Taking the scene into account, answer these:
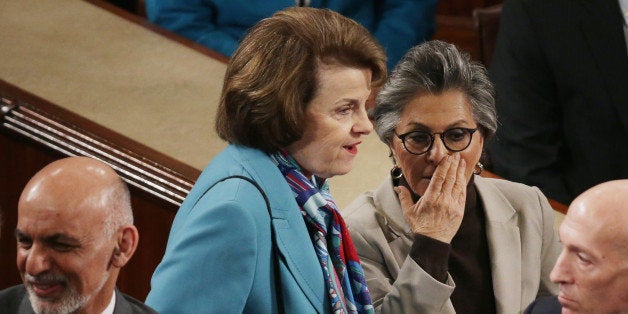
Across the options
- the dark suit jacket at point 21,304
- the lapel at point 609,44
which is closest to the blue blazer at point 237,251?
the dark suit jacket at point 21,304

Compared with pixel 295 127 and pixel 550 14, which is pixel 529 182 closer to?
pixel 550 14

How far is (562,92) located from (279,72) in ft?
5.04

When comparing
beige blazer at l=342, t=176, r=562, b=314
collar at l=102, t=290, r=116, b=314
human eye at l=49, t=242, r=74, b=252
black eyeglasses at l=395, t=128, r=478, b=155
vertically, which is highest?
human eye at l=49, t=242, r=74, b=252

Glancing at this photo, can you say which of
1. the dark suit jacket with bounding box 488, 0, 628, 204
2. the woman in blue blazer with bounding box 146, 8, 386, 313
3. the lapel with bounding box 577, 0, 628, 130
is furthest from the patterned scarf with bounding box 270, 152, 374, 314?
the lapel with bounding box 577, 0, 628, 130

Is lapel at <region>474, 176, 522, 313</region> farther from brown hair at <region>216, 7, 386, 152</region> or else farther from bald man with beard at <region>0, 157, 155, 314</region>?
bald man with beard at <region>0, 157, 155, 314</region>

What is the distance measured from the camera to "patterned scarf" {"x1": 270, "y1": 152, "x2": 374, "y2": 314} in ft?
7.25

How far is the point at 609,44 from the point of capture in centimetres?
345

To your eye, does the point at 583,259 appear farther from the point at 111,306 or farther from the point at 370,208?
the point at 111,306

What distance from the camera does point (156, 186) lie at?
2912 mm

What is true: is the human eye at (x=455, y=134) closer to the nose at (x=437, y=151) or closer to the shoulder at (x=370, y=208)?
the nose at (x=437, y=151)

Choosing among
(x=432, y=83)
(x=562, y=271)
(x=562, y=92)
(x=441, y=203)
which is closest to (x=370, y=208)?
(x=441, y=203)

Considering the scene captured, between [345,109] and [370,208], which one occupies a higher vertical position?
[345,109]

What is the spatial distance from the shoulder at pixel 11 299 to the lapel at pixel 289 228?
453 mm

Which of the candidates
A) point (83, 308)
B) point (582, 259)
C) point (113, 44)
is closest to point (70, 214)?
point (83, 308)
